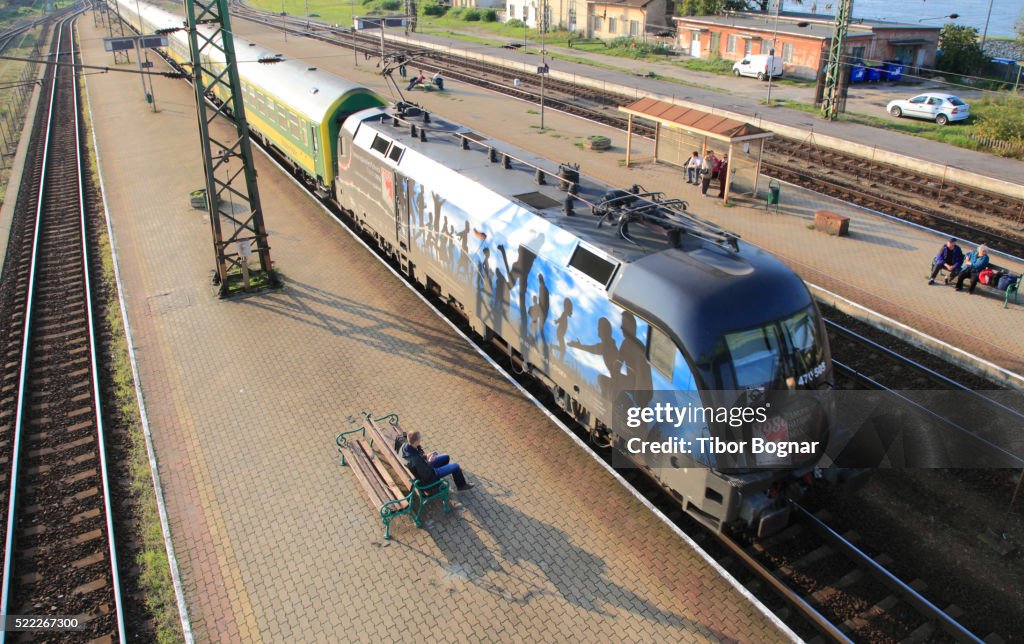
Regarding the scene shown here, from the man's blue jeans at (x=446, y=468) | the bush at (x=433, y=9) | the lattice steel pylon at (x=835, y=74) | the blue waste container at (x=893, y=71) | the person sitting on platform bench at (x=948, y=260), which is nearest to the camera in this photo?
the man's blue jeans at (x=446, y=468)

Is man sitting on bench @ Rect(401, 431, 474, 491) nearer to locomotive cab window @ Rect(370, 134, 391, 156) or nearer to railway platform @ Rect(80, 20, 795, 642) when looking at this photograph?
railway platform @ Rect(80, 20, 795, 642)

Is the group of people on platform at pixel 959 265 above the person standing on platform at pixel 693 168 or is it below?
below

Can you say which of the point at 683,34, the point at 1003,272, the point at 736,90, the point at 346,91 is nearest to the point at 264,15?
the point at 683,34

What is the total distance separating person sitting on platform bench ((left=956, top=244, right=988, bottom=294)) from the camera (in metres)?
17.1

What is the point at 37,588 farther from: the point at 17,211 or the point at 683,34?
the point at 683,34

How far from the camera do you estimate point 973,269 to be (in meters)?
17.1

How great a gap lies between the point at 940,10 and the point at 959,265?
12855 centimetres

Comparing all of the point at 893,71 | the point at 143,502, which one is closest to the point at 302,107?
the point at 143,502

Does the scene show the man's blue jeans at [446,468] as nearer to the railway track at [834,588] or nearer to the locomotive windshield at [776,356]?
the railway track at [834,588]

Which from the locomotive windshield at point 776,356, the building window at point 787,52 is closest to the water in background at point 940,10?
the building window at point 787,52

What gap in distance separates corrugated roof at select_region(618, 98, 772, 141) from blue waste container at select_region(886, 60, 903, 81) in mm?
26454

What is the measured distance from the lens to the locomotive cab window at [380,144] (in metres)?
17.0

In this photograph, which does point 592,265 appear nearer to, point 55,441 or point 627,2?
point 55,441

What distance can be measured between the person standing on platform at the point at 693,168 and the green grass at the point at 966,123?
42.5 ft
